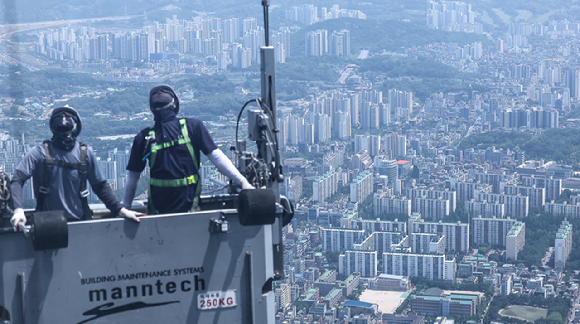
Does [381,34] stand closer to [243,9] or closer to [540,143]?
[243,9]

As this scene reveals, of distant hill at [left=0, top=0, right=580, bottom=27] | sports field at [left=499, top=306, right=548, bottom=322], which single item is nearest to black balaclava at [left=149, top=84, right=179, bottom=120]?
sports field at [left=499, top=306, right=548, bottom=322]

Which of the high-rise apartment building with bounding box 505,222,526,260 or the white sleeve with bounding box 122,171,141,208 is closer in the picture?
the white sleeve with bounding box 122,171,141,208

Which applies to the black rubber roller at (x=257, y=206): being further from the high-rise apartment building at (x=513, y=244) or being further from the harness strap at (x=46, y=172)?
the high-rise apartment building at (x=513, y=244)

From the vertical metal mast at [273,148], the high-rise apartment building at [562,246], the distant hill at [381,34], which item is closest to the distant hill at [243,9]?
the distant hill at [381,34]

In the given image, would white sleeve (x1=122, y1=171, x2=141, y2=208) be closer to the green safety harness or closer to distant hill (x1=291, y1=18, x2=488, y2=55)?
the green safety harness

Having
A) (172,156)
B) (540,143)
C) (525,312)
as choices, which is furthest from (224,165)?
(540,143)
